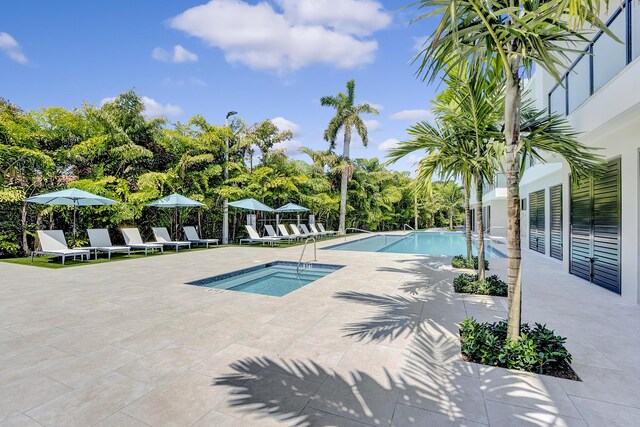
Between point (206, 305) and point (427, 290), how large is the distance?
4.10m

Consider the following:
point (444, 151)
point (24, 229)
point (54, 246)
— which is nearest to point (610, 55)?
point (444, 151)

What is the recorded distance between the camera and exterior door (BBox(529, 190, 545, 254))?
39.8 feet

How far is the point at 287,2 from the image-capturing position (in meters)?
10.3

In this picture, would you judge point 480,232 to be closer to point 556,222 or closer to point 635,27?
point 635,27

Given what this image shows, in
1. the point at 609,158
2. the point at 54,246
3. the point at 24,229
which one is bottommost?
the point at 54,246

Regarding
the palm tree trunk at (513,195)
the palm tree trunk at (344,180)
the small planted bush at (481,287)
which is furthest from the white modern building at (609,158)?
the palm tree trunk at (344,180)

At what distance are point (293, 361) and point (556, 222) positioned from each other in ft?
36.8

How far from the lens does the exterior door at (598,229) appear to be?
5.94 m

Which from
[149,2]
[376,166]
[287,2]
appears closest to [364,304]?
[287,2]

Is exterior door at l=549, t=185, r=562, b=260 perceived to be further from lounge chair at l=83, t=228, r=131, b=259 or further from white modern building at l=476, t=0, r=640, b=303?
lounge chair at l=83, t=228, r=131, b=259

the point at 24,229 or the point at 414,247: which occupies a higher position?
the point at 24,229

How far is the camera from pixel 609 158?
6109mm

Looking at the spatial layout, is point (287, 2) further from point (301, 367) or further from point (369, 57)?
point (301, 367)

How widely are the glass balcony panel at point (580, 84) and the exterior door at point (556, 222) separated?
3961 mm
